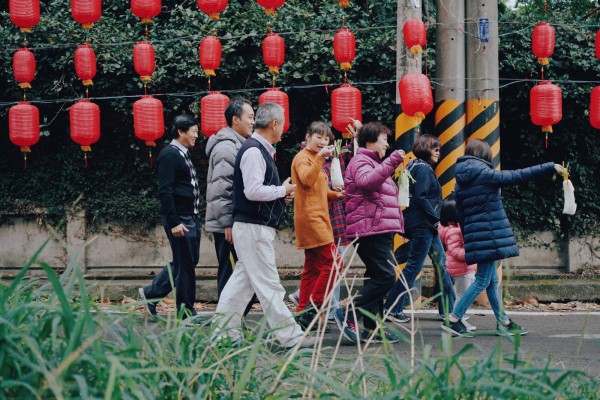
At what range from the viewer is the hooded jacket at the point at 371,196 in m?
6.35

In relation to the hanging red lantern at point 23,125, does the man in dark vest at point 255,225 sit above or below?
below

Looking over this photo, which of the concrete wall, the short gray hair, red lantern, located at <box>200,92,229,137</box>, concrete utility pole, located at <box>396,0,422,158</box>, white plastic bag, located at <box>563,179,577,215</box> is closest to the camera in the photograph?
the short gray hair

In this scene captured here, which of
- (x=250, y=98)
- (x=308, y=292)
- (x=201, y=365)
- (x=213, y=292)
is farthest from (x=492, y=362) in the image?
(x=250, y=98)

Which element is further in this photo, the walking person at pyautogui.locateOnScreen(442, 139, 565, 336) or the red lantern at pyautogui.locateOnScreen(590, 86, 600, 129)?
the red lantern at pyautogui.locateOnScreen(590, 86, 600, 129)

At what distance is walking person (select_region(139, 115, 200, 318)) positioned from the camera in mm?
6992

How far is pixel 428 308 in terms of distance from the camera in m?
8.90

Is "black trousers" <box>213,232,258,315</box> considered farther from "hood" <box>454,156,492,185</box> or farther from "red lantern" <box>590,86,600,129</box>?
"red lantern" <box>590,86,600,129</box>

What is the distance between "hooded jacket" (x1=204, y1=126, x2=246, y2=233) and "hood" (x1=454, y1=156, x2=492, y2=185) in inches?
70.7

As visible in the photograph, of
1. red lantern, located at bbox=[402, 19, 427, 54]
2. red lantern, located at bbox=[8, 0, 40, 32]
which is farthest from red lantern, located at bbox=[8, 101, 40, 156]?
red lantern, located at bbox=[402, 19, 427, 54]

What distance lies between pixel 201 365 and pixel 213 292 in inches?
269

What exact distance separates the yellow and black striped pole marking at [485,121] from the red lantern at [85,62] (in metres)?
4.60

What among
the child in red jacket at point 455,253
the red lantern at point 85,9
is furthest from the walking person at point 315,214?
the red lantern at point 85,9

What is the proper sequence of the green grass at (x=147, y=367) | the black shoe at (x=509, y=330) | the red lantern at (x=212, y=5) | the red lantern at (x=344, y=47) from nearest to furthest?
the green grass at (x=147, y=367) → the black shoe at (x=509, y=330) → the red lantern at (x=212, y=5) → the red lantern at (x=344, y=47)

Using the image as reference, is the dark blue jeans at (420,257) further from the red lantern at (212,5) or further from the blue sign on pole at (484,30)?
the red lantern at (212,5)
